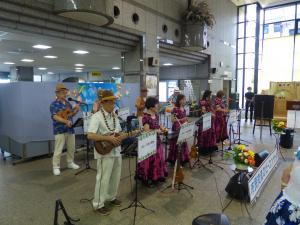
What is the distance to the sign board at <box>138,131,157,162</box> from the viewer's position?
2602 mm

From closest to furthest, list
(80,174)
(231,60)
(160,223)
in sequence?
(160,223) < (80,174) < (231,60)

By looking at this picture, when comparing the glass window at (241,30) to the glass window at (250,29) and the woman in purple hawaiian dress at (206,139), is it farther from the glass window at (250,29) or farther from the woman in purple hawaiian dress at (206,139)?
the woman in purple hawaiian dress at (206,139)

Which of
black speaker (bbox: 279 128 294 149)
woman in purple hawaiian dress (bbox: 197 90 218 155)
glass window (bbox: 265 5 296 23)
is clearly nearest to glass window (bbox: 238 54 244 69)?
glass window (bbox: 265 5 296 23)

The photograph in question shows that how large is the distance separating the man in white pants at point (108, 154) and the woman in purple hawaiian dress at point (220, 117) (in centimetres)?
332

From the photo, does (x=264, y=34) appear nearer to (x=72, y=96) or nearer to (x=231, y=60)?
(x=231, y=60)

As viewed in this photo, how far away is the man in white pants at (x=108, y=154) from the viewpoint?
105 inches

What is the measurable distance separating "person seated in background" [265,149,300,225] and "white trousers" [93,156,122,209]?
175 cm

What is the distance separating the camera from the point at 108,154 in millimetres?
2744

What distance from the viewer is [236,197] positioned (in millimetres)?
3291

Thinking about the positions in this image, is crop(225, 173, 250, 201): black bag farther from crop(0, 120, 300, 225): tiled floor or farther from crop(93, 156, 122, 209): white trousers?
crop(93, 156, 122, 209): white trousers

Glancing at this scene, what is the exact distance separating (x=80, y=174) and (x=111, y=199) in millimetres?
1330

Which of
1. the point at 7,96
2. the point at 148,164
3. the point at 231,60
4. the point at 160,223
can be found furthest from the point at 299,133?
the point at 7,96

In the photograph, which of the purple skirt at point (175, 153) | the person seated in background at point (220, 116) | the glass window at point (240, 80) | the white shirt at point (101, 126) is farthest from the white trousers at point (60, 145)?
the glass window at point (240, 80)

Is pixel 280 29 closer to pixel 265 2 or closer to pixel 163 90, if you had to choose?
pixel 265 2
